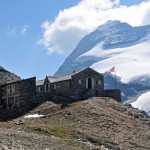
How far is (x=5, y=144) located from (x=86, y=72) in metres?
84.5

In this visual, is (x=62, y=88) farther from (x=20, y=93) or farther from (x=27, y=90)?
Result: (x=20, y=93)

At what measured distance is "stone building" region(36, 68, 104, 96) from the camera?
136750 millimetres

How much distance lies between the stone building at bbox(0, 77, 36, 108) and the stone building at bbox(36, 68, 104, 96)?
650cm

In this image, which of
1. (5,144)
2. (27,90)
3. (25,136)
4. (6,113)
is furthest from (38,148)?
(27,90)

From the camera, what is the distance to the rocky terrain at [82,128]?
69.9m

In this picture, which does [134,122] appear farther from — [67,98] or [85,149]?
[85,149]

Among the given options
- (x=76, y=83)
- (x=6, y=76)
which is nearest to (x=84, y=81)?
(x=76, y=83)

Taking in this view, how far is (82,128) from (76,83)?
39840 millimetres

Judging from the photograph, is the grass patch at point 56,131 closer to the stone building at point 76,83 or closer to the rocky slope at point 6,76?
the stone building at point 76,83

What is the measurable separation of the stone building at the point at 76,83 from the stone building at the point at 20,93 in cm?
650

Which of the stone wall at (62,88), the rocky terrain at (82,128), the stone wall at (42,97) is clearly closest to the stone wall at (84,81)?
the stone wall at (62,88)

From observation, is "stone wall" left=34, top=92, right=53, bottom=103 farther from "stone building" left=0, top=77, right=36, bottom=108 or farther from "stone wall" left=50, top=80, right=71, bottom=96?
"stone wall" left=50, top=80, right=71, bottom=96

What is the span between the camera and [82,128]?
3875 inches

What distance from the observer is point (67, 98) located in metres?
132
